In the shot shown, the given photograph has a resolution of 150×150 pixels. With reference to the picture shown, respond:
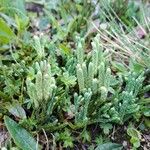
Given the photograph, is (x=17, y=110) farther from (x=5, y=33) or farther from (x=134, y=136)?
(x=134, y=136)

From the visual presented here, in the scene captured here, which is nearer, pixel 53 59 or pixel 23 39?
pixel 53 59

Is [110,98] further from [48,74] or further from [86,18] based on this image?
[86,18]

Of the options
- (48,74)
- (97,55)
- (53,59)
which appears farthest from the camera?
(53,59)

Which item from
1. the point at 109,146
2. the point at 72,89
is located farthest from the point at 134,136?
the point at 72,89

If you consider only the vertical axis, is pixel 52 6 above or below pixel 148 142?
above

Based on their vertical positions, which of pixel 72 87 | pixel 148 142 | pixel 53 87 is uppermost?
pixel 53 87

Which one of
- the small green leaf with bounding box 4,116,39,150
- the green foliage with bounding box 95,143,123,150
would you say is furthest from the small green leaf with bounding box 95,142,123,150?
the small green leaf with bounding box 4,116,39,150

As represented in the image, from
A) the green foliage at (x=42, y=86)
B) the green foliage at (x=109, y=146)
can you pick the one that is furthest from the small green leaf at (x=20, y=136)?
the green foliage at (x=109, y=146)

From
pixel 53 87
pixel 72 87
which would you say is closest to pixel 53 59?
pixel 72 87

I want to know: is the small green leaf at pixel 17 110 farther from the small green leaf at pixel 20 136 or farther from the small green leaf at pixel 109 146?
the small green leaf at pixel 109 146
